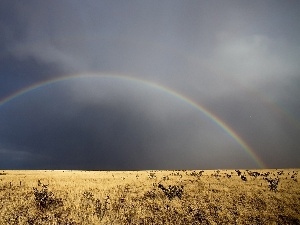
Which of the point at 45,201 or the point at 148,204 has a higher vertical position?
the point at 45,201

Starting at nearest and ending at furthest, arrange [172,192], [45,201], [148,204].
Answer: [45,201] → [148,204] → [172,192]

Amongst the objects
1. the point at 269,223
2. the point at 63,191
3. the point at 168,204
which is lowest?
the point at 269,223

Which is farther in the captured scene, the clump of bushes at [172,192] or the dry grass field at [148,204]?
the clump of bushes at [172,192]

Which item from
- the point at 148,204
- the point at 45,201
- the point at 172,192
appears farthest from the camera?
the point at 172,192

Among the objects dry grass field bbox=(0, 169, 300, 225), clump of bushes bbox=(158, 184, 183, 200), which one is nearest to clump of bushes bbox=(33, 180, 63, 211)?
dry grass field bbox=(0, 169, 300, 225)

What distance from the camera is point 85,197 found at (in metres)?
25.0

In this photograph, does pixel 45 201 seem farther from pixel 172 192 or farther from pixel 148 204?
pixel 172 192

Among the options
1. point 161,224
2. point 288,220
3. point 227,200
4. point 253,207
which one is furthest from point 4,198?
point 288,220

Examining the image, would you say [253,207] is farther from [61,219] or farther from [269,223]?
[61,219]

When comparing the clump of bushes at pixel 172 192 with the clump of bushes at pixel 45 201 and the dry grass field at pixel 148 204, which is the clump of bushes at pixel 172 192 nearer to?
the dry grass field at pixel 148 204

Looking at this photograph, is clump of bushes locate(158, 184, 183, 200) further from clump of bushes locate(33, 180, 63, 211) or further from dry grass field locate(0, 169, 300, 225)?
clump of bushes locate(33, 180, 63, 211)

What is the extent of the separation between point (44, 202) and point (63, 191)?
3439 mm

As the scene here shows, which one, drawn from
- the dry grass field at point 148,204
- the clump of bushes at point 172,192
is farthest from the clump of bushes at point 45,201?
the clump of bushes at point 172,192

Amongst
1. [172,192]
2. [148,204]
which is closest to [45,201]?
[148,204]
